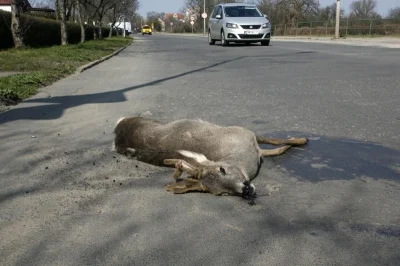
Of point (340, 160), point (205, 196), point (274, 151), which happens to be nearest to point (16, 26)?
point (274, 151)

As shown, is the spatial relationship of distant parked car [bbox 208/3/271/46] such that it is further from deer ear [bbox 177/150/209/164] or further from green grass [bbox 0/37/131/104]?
deer ear [bbox 177/150/209/164]

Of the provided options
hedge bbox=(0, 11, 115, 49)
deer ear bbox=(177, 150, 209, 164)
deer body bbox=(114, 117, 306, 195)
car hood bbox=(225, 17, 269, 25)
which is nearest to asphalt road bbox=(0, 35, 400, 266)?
deer body bbox=(114, 117, 306, 195)

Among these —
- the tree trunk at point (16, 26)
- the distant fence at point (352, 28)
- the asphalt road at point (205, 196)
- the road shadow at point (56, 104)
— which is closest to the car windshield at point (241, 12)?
the tree trunk at point (16, 26)

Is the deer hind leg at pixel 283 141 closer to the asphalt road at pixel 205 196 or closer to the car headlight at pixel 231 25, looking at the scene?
the asphalt road at pixel 205 196

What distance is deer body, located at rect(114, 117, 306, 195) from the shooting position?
339 cm

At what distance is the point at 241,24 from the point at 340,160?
60.0 ft

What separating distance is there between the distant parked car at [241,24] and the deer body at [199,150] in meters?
18.0

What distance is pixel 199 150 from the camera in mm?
3840

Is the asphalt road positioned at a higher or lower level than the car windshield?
lower

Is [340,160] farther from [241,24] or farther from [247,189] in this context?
[241,24]

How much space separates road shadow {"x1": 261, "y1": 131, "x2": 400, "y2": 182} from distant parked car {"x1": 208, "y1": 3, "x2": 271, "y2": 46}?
1766cm

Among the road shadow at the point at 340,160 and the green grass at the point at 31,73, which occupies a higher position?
the green grass at the point at 31,73

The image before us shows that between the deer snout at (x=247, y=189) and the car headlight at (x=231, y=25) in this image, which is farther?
the car headlight at (x=231, y=25)

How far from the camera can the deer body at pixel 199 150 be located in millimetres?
3389
